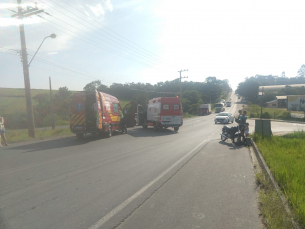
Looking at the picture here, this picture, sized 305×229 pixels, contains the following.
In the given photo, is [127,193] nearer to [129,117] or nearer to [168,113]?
[168,113]

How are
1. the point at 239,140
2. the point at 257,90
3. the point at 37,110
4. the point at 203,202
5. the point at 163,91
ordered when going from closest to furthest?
1. the point at 203,202
2. the point at 239,140
3. the point at 37,110
4. the point at 163,91
5. the point at 257,90

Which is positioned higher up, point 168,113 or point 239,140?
point 168,113

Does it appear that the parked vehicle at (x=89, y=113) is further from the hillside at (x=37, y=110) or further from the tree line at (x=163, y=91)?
the hillside at (x=37, y=110)

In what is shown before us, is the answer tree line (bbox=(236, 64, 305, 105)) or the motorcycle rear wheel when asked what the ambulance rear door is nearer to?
the motorcycle rear wheel

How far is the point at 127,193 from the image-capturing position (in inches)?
192

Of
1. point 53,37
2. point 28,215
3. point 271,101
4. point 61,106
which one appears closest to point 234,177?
point 28,215

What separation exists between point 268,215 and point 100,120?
36.7 ft

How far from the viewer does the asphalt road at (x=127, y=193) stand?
146 inches

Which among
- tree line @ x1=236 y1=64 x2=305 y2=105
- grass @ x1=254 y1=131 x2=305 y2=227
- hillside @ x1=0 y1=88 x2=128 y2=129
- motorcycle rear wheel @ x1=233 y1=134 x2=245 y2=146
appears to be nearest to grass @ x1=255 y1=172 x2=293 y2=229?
grass @ x1=254 y1=131 x2=305 y2=227

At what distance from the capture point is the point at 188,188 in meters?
5.29

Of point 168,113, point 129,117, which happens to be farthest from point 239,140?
point 129,117

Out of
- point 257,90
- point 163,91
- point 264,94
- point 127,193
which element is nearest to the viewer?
point 127,193

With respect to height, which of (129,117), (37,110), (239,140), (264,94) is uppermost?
(264,94)

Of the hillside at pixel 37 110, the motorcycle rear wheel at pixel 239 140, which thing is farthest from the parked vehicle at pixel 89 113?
the hillside at pixel 37 110
